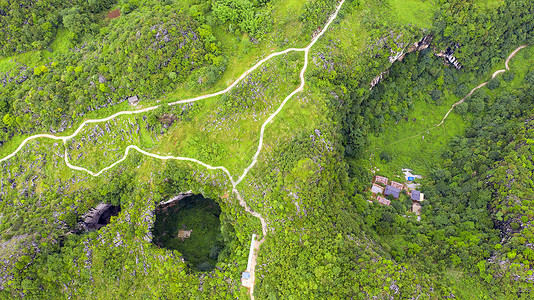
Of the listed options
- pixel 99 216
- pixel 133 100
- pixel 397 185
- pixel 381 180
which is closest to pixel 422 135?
pixel 397 185

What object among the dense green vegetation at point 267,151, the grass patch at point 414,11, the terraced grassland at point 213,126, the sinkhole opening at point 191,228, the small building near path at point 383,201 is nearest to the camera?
the dense green vegetation at point 267,151

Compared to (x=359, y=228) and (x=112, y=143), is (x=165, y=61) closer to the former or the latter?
(x=112, y=143)

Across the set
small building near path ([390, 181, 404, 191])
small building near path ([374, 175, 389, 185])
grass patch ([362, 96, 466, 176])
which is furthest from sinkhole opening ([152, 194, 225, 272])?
small building near path ([390, 181, 404, 191])

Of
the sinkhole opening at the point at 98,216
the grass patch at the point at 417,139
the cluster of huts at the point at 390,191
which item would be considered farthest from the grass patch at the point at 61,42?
the cluster of huts at the point at 390,191

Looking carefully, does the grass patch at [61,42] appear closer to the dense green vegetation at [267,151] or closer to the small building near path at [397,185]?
the dense green vegetation at [267,151]

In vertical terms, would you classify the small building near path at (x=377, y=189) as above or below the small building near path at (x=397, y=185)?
below

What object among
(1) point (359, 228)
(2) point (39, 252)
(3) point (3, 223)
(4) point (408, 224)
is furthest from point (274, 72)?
(3) point (3, 223)
